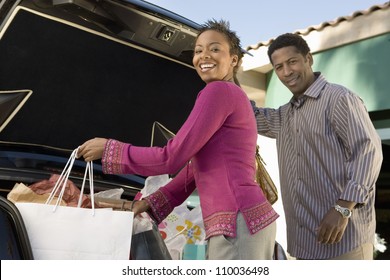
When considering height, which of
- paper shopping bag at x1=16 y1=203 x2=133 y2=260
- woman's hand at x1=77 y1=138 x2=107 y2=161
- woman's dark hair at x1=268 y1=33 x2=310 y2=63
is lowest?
paper shopping bag at x1=16 y1=203 x2=133 y2=260

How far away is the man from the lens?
7.27 ft

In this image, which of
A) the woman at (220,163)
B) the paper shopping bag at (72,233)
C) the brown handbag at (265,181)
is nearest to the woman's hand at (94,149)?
the woman at (220,163)

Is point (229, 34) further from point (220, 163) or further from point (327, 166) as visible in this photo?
point (327, 166)

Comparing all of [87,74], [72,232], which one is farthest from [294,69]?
[72,232]

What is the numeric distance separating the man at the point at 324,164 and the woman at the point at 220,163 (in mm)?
639

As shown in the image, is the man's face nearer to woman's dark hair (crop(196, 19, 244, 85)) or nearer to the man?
the man

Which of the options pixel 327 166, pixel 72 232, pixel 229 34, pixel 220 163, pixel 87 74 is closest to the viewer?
pixel 72 232

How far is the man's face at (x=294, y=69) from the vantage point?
2.55 meters

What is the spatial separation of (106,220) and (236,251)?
15.7 inches

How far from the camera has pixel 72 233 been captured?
5.09ft

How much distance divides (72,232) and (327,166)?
1.23 metres

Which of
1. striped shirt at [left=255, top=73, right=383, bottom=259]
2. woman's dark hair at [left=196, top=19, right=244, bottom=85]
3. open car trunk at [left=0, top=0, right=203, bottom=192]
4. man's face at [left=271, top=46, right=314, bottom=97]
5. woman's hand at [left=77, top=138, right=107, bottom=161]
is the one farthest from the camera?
man's face at [left=271, top=46, right=314, bottom=97]

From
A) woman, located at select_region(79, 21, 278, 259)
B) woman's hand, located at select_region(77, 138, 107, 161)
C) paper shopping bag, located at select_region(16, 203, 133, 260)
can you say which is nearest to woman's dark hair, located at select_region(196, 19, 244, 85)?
woman, located at select_region(79, 21, 278, 259)

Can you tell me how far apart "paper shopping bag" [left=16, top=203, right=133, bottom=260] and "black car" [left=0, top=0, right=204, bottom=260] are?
726 millimetres
